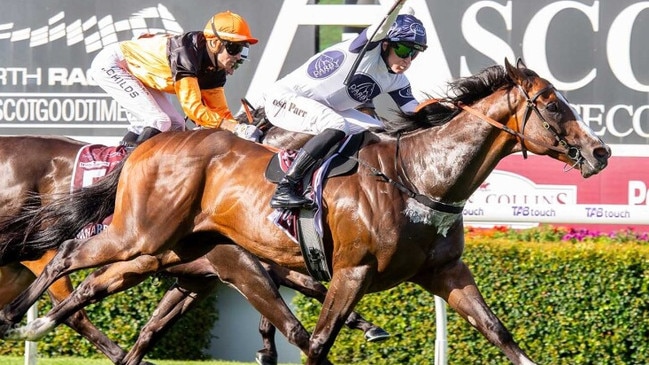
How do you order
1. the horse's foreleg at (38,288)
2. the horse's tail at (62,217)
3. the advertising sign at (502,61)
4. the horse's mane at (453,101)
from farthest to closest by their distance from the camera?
the advertising sign at (502,61) < the horse's tail at (62,217) < the horse's foreleg at (38,288) < the horse's mane at (453,101)

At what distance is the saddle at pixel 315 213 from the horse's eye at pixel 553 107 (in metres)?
0.87

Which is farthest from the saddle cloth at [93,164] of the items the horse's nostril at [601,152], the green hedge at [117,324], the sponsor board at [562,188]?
the sponsor board at [562,188]

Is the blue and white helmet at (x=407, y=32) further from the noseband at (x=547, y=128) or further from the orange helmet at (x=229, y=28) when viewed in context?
the orange helmet at (x=229, y=28)

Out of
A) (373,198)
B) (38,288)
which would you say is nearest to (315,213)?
(373,198)

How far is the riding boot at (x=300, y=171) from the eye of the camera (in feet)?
16.8

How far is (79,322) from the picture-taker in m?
6.05

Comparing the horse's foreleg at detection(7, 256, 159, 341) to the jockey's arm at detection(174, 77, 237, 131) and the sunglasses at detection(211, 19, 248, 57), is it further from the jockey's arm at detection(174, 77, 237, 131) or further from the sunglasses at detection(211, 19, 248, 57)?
the sunglasses at detection(211, 19, 248, 57)

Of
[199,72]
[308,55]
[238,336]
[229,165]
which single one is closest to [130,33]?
[308,55]

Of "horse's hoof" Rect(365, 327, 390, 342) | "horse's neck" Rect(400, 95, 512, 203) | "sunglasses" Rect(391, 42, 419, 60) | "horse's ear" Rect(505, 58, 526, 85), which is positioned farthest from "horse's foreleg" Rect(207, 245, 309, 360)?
"horse's ear" Rect(505, 58, 526, 85)

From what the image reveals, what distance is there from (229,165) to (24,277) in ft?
5.46

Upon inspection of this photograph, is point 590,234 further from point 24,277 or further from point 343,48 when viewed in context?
point 24,277

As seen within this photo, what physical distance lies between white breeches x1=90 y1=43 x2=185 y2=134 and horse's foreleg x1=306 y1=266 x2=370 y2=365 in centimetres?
169

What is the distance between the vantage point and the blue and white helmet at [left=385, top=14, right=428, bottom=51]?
5219 mm

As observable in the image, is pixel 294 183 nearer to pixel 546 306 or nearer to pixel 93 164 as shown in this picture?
pixel 93 164
